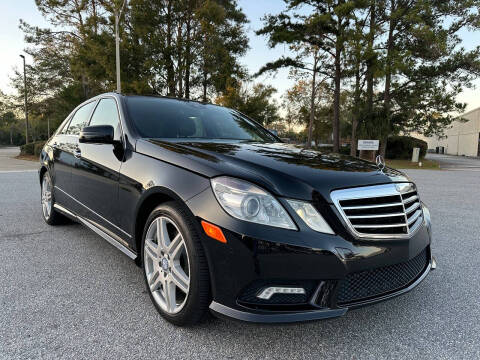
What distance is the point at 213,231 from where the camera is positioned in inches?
69.1

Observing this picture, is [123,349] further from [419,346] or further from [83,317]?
[419,346]

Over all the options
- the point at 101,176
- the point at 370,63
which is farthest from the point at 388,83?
the point at 101,176

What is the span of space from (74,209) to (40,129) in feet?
275

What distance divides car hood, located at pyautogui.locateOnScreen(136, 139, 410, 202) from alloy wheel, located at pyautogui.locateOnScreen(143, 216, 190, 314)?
418 mm

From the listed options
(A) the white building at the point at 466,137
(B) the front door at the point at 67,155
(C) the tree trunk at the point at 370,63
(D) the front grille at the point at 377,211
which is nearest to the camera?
(D) the front grille at the point at 377,211

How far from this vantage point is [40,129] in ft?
245

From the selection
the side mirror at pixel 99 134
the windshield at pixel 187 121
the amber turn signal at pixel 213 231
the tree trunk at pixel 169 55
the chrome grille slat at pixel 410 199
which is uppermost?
the tree trunk at pixel 169 55

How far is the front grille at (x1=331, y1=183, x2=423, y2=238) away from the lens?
70.2 inches

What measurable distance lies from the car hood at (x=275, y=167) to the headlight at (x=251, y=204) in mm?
50

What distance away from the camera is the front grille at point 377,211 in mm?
1783

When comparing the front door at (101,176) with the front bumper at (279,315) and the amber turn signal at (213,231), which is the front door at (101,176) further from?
the front bumper at (279,315)

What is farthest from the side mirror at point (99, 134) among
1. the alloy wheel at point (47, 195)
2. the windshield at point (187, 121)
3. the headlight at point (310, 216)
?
the alloy wheel at point (47, 195)

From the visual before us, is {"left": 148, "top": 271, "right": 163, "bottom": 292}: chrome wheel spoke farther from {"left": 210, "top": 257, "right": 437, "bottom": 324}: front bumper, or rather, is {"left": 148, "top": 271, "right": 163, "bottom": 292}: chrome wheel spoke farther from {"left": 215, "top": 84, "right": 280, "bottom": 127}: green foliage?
{"left": 215, "top": 84, "right": 280, "bottom": 127}: green foliage

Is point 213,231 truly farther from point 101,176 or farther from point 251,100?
point 251,100
